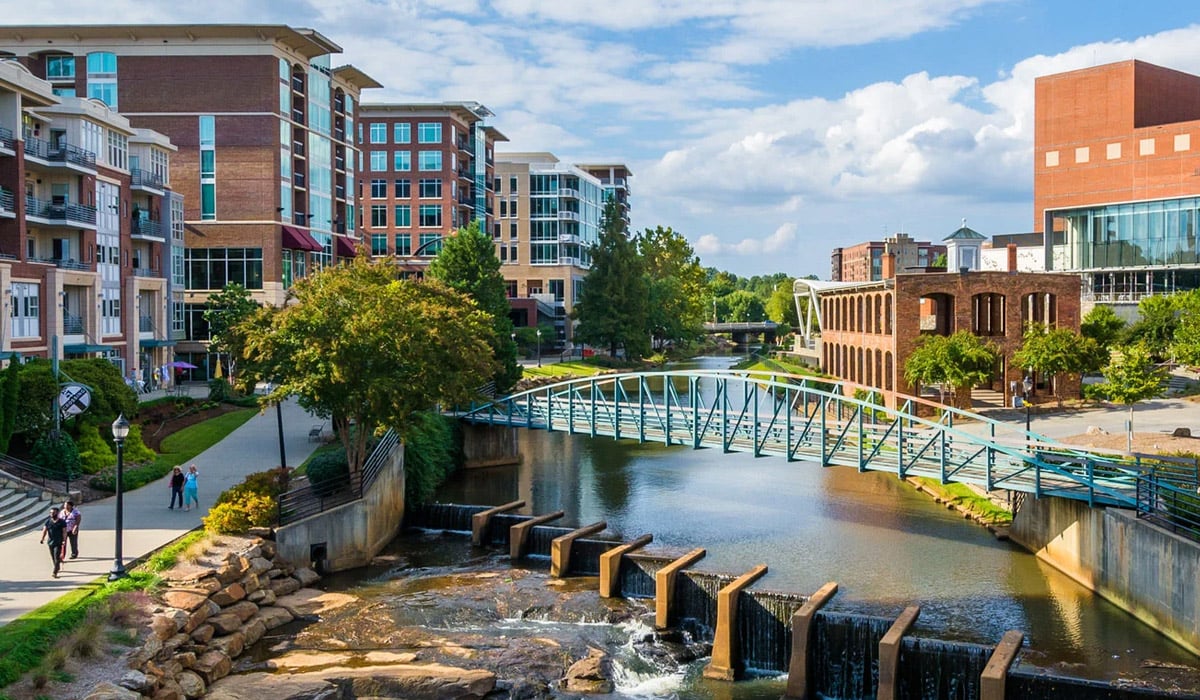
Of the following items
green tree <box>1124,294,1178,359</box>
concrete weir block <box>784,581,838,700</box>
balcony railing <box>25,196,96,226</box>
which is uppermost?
balcony railing <box>25,196,96,226</box>

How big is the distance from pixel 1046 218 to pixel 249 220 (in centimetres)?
5857

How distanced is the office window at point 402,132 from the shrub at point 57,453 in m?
70.1

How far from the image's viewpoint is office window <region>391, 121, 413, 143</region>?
103 m

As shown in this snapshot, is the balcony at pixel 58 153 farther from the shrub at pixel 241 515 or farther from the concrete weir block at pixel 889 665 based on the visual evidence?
the concrete weir block at pixel 889 665

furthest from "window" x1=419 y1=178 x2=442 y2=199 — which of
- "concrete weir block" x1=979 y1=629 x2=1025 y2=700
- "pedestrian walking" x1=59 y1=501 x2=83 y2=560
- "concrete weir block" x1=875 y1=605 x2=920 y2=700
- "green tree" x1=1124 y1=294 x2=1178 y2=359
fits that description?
"concrete weir block" x1=979 y1=629 x2=1025 y2=700

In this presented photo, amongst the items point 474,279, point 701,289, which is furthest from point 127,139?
point 701,289

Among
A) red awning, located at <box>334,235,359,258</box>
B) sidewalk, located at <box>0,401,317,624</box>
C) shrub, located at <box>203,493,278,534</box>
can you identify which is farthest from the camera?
red awning, located at <box>334,235,359,258</box>

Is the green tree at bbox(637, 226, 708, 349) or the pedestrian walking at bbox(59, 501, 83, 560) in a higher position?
the green tree at bbox(637, 226, 708, 349)

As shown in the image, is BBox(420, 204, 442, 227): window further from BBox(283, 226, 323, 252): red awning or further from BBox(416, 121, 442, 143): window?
BBox(283, 226, 323, 252): red awning

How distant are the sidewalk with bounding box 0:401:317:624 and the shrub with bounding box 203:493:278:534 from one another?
967 mm

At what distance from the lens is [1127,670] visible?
23.5 meters

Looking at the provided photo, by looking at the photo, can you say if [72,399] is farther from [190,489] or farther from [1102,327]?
[1102,327]

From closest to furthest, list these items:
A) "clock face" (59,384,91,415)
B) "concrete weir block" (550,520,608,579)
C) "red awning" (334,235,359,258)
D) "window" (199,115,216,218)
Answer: "concrete weir block" (550,520,608,579)
"clock face" (59,384,91,415)
"window" (199,115,216,218)
"red awning" (334,235,359,258)

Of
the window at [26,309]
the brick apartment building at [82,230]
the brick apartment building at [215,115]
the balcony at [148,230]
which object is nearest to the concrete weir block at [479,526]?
the brick apartment building at [82,230]
